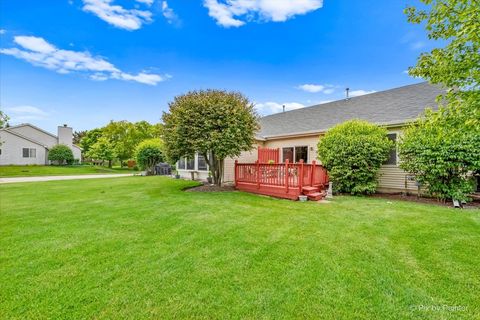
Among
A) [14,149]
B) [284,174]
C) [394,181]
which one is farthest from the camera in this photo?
[14,149]

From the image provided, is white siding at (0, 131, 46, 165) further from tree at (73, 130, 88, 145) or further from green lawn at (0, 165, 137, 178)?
tree at (73, 130, 88, 145)

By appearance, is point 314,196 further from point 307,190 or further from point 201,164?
point 201,164

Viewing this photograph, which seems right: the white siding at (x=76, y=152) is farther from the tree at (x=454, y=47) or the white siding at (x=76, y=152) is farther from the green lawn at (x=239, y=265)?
the tree at (x=454, y=47)

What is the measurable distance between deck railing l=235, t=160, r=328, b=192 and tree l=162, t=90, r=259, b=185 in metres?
1.15

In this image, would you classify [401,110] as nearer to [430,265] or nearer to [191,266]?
[430,265]

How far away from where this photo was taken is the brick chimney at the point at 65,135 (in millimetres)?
32062

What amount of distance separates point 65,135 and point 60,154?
4.95 m

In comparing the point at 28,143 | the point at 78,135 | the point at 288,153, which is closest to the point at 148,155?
the point at 288,153

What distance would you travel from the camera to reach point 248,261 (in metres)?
3.23

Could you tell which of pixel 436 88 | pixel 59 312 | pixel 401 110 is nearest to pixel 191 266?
pixel 59 312

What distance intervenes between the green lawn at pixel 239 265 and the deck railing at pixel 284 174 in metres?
2.30

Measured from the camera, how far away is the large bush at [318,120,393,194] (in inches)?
329

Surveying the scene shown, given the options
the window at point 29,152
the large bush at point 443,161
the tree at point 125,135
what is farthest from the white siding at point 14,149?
the large bush at point 443,161

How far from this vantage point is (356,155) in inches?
331
